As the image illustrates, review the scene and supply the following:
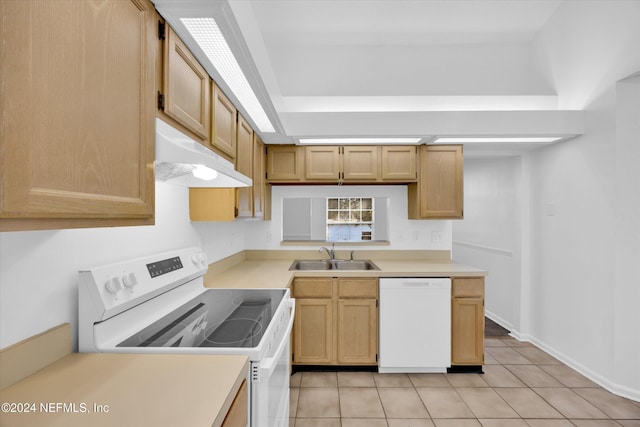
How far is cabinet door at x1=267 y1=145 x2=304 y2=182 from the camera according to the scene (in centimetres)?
311

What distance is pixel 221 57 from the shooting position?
1.36 meters

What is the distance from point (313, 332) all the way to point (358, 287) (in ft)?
1.93

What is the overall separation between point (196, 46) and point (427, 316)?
8.68 feet

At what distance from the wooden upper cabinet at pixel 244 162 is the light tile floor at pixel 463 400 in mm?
1507

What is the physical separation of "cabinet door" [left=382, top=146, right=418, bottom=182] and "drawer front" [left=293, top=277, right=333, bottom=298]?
1202mm

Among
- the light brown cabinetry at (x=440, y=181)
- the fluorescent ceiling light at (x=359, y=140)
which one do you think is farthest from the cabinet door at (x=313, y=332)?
the fluorescent ceiling light at (x=359, y=140)

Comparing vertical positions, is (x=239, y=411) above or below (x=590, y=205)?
below

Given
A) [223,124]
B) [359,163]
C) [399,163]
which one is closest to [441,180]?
[399,163]

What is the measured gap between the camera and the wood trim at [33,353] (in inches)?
34.5

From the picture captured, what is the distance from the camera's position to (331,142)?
9.95 ft

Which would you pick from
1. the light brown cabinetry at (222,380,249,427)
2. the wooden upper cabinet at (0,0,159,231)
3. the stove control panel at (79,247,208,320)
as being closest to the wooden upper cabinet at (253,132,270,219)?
the stove control panel at (79,247,208,320)

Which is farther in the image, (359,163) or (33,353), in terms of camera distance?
(359,163)

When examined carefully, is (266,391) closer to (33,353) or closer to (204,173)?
(33,353)

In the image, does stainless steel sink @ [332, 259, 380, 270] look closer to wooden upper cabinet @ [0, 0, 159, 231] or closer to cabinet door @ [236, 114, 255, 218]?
cabinet door @ [236, 114, 255, 218]
